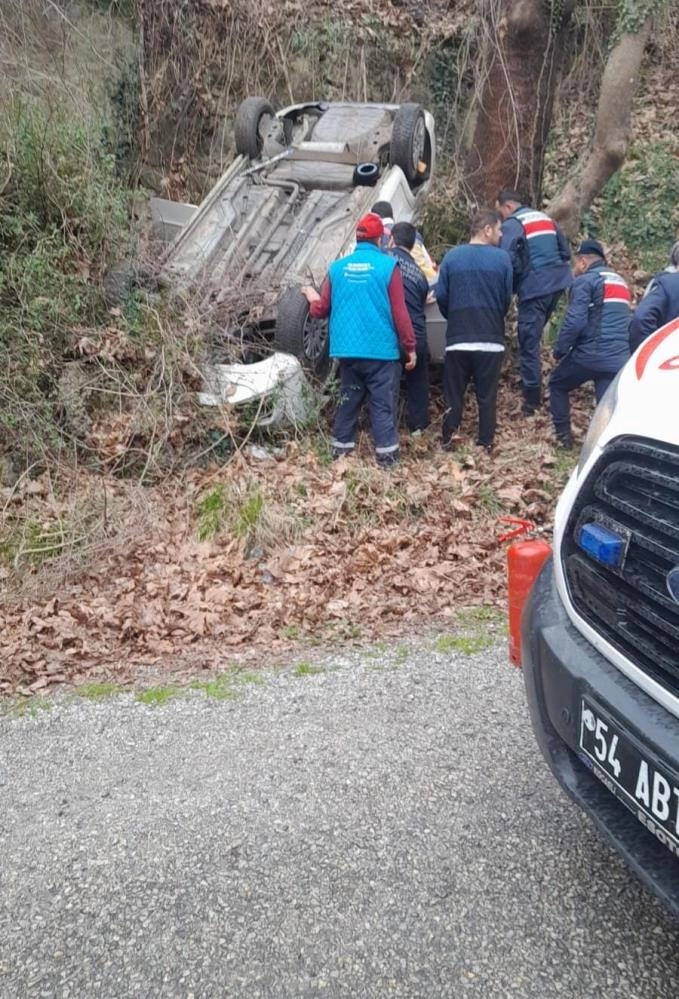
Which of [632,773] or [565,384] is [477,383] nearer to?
[565,384]

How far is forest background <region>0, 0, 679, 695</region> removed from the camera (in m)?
5.10

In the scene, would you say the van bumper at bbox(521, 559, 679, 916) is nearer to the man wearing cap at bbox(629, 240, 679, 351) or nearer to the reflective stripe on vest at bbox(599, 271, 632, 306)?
the man wearing cap at bbox(629, 240, 679, 351)

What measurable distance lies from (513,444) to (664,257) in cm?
561

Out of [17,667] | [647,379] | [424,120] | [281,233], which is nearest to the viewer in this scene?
[647,379]

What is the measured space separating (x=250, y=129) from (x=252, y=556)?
4.90m

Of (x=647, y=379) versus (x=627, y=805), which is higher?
(x=647, y=379)

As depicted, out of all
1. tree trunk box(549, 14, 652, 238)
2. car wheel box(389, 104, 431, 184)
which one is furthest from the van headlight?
tree trunk box(549, 14, 652, 238)

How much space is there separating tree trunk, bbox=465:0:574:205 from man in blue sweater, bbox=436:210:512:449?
10.8ft

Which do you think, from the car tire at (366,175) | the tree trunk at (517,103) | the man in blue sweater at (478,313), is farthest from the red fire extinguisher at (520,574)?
the tree trunk at (517,103)

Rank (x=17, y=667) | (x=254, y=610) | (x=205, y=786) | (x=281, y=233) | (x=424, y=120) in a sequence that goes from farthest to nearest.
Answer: (x=424, y=120) → (x=281, y=233) → (x=254, y=610) → (x=17, y=667) → (x=205, y=786)

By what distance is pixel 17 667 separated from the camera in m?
4.68

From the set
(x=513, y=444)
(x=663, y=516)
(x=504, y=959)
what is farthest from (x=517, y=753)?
(x=513, y=444)

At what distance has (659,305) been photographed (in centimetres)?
623

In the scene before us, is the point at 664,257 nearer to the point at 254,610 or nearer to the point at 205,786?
the point at 254,610
